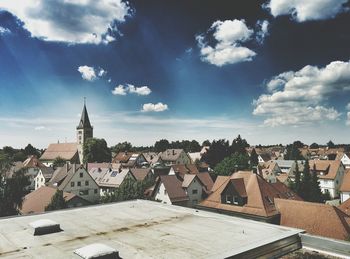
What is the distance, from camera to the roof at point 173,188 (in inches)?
1663

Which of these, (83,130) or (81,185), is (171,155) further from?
(81,185)

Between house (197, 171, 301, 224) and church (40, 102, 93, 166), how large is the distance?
82.3 meters

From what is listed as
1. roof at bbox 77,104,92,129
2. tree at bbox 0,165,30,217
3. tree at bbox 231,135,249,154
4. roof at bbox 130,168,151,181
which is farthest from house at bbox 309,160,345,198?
roof at bbox 77,104,92,129

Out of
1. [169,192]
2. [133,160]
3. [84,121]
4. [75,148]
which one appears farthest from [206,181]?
[75,148]

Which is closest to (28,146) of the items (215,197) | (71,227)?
(215,197)

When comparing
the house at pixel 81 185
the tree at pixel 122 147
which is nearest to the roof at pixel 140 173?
the house at pixel 81 185

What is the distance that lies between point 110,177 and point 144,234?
47.0 meters

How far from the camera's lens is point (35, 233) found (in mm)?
13281

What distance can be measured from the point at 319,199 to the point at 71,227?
126 ft

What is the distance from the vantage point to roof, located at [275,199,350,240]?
21.4 metres

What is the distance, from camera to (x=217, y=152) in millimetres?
81625

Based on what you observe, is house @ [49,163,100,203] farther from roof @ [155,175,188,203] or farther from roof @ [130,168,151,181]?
roof @ [155,175,188,203]

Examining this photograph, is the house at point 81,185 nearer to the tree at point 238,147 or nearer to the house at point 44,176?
the house at point 44,176

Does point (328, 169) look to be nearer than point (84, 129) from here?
Yes
